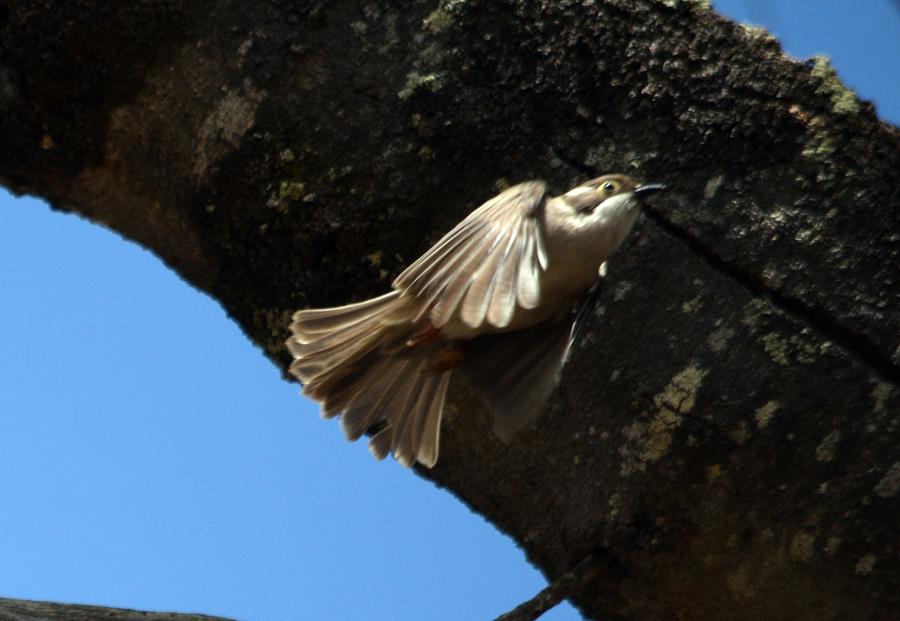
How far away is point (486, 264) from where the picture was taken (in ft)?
7.86

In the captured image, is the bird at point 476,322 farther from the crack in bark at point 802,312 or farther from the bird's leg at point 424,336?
the crack in bark at point 802,312

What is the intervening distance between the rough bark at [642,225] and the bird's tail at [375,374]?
10 centimetres

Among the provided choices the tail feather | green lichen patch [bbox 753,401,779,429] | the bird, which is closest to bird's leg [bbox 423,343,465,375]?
the bird

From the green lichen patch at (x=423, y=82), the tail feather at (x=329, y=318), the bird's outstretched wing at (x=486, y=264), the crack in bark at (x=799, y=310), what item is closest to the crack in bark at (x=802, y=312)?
the crack in bark at (x=799, y=310)

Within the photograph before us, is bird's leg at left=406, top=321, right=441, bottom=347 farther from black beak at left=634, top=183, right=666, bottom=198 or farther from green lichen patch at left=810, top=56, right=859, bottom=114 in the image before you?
green lichen patch at left=810, top=56, right=859, bottom=114

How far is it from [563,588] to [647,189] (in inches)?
33.5

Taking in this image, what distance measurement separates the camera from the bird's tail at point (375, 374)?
8.78 ft

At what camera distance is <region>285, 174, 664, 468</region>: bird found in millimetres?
2428

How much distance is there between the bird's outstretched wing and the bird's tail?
4.8 inches

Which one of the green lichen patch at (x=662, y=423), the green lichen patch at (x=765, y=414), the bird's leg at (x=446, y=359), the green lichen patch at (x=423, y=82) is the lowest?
the green lichen patch at (x=765, y=414)

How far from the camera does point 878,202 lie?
8.18 feet

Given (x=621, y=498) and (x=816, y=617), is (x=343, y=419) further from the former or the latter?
(x=816, y=617)

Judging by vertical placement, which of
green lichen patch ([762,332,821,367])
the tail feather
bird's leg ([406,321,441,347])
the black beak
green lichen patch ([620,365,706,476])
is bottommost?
green lichen patch ([762,332,821,367])

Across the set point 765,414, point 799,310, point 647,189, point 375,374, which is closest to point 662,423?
point 765,414
